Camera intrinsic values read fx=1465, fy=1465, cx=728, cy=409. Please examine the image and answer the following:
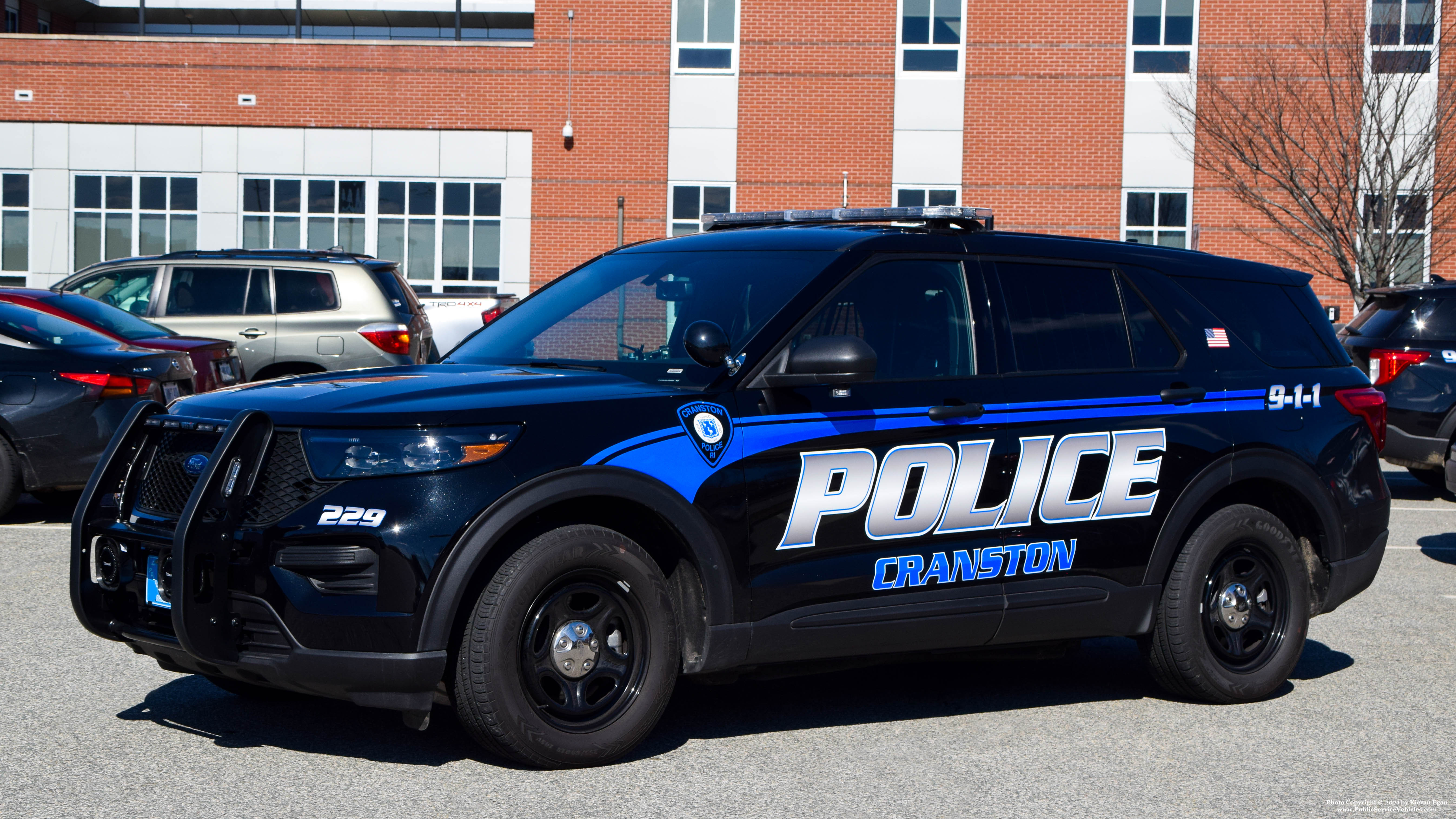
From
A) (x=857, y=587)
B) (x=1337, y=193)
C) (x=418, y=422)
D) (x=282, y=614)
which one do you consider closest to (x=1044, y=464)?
(x=857, y=587)

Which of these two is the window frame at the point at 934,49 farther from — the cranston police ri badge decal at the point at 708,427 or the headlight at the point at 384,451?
the headlight at the point at 384,451

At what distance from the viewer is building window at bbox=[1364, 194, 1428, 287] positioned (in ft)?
76.8

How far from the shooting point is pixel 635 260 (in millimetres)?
5785

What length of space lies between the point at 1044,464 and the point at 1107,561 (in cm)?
49

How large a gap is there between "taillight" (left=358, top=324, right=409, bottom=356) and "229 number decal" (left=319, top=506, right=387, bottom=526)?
9.58 metres

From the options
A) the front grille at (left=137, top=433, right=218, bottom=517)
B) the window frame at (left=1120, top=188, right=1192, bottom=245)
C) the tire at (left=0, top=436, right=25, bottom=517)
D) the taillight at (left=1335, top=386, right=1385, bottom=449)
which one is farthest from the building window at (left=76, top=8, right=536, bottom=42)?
the front grille at (left=137, top=433, right=218, bottom=517)

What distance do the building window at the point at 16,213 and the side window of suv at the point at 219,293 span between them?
1842 cm

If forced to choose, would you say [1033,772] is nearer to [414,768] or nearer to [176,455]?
[414,768]

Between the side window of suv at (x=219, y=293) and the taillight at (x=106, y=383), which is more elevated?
the side window of suv at (x=219, y=293)

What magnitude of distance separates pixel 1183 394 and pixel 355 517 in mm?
3259

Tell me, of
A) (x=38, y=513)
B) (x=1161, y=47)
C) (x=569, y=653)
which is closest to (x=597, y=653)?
(x=569, y=653)

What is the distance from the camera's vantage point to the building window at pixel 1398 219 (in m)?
23.4

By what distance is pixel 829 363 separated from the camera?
479cm

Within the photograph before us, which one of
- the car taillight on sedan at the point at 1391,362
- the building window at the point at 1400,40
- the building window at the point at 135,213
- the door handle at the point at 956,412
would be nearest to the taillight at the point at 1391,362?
the car taillight on sedan at the point at 1391,362
